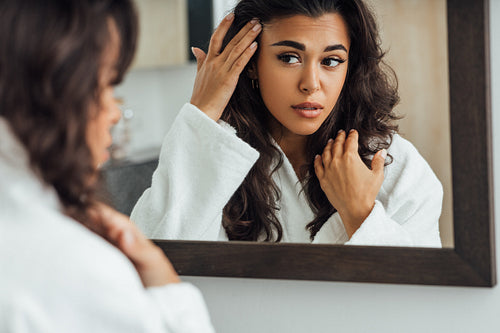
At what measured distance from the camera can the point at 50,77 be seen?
47 cm

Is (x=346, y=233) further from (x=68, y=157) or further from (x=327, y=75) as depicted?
(x=68, y=157)

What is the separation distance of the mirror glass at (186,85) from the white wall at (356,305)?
0.07 m

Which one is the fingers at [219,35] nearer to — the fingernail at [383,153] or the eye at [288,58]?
the eye at [288,58]

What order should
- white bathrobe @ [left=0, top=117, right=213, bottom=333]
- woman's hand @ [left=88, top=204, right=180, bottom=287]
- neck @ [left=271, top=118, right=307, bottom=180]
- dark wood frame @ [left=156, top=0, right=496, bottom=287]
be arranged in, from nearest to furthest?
white bathrobe @ [left=0, top=117, right=213, bottom=333]
woman's hand @ [left=88, top=204, right=180, bottom=287]
dark wood frame @ [left=156, top=0, right=496, bottom=287]
neck @ [left=271, top=118, right=307, bottom=180]

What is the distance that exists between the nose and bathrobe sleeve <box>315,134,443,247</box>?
13cm

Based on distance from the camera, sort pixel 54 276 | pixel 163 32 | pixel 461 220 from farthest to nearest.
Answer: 1. pixel 163 32
2. pixel 461 220
3. pixel 54 276

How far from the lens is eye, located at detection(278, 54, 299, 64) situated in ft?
2.55

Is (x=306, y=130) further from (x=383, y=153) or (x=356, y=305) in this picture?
(x=356, y=305)

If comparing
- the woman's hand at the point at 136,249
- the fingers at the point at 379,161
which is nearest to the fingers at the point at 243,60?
the fingers at the point at 379,161

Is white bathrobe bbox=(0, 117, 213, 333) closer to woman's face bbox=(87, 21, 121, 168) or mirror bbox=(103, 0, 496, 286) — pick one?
woman's face bbox=(87, 21, 121, 168)

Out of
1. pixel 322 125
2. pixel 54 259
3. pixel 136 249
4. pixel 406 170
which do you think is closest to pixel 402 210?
pixel 406 170

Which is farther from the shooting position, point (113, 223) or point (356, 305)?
point (356, 305)

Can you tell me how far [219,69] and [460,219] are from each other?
0.38 meters

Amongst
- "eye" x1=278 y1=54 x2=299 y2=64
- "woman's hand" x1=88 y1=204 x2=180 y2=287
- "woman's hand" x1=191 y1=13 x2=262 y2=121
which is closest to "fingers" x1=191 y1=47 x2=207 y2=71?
"woman's hand" x1=191 y1=13 x2=262 y2=121
